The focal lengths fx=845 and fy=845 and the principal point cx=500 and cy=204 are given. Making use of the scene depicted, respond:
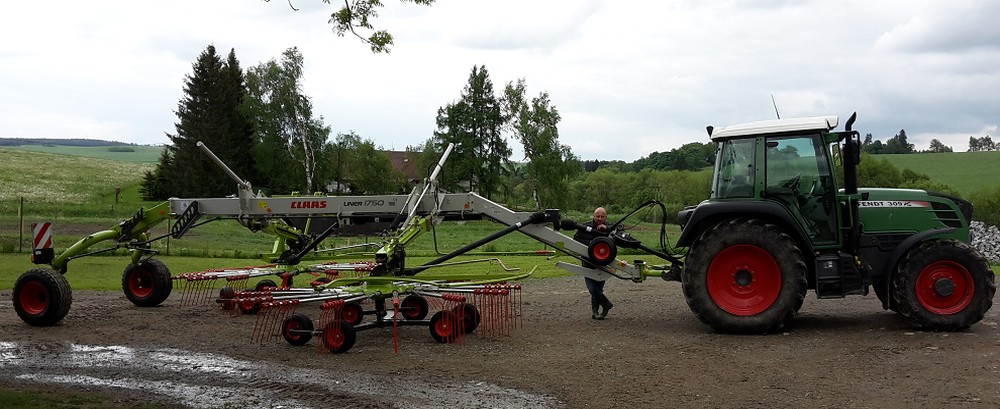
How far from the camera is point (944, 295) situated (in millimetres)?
9438

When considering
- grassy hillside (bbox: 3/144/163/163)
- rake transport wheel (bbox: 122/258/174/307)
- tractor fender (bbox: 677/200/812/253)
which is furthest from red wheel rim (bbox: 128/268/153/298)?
grassy hillside (bbox: 3/144/163/163)

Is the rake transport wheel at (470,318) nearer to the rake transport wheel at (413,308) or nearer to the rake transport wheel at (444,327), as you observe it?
the rake transport wheel at (444,327)

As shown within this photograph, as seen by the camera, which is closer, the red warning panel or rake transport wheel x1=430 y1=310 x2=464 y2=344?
rake transport wheel x1=430 y1=310 x2=464 y2=344

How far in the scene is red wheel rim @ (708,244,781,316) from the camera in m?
9.76

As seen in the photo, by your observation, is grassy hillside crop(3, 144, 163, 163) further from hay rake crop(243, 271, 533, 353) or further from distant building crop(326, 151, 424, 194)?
hay rake crop(243, 271, 533, 353)

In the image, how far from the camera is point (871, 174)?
1524 inches

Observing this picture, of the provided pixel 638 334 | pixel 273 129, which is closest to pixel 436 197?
pixel 638 334

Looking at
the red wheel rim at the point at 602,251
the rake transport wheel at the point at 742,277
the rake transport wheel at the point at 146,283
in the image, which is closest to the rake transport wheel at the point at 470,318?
the red wheel rim at the point at 602,251

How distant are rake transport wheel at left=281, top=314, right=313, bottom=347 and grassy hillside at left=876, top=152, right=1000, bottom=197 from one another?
45.6 meters

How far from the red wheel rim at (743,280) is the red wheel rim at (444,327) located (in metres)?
3.04

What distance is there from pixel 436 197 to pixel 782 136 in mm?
4422

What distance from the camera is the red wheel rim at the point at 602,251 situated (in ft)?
35.0

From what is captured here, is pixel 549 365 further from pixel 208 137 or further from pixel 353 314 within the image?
pixel 208 137

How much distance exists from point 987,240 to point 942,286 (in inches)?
1150
